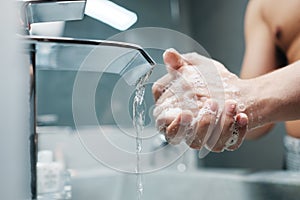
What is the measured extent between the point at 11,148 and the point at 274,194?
64 cm

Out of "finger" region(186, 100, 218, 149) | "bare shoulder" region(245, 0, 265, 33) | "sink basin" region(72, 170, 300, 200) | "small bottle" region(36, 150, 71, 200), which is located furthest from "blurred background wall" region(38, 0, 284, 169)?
"finger" region(186, 100, 218, 149)

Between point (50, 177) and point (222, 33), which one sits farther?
point (222, 33)

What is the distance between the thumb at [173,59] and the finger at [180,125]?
0.18 ft

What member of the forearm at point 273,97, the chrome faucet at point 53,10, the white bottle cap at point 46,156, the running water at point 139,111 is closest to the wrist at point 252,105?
the forearm at point 273,97

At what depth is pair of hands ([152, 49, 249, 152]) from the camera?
449mm

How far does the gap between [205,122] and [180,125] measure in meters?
0.03

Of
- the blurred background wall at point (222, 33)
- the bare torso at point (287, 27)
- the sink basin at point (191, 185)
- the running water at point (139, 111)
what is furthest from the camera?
the blurred background wall at point (222, 33)

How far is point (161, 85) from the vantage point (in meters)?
0.48

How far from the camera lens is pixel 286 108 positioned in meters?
0.48

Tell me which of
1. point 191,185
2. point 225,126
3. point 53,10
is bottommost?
point 191,185

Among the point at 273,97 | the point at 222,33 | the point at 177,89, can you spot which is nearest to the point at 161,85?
the point at 177,89

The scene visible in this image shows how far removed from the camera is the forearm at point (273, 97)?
47 centimetres

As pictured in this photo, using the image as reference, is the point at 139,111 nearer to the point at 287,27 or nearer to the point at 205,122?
the point at 205,122

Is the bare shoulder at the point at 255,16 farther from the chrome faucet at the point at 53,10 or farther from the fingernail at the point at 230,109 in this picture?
the chrome faucet at the point at 53,10
